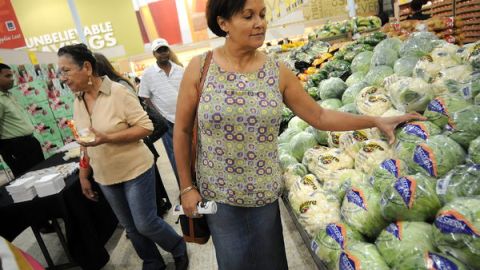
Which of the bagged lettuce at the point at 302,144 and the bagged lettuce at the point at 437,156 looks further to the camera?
the bagged lettuce at the point at 302,144

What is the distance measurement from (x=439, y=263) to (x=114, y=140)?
5.67 feet

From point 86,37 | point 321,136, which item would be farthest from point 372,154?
point 86,37

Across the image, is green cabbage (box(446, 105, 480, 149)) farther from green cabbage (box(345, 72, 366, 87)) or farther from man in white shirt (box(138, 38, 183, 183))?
man in white shirt (box(138, 38, 183, 183))

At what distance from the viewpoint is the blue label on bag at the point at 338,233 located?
1.39 meters

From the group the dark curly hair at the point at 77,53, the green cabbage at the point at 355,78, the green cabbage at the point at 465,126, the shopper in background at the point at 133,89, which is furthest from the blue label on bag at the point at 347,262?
the shopper in background at the point at 133,89

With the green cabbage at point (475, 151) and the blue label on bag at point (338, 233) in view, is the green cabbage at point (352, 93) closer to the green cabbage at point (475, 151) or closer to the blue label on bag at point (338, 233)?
the green cabbage at point (475, 151)

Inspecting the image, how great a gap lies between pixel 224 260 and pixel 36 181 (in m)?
1.85

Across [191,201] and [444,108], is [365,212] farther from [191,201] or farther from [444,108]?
[191,201]

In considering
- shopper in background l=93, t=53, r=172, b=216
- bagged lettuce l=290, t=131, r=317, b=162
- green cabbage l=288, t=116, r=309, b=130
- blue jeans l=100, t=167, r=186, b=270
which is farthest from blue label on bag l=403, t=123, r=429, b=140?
shopper in background l=93, t=53, r=172, b=216

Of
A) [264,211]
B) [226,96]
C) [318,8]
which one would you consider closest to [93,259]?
[264,211]

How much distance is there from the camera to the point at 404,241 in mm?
1182

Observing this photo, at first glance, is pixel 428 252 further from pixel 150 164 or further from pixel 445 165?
pixel 150 164

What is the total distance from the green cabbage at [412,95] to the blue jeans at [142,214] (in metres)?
1.69

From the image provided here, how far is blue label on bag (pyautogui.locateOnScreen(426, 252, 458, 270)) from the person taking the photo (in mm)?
992
